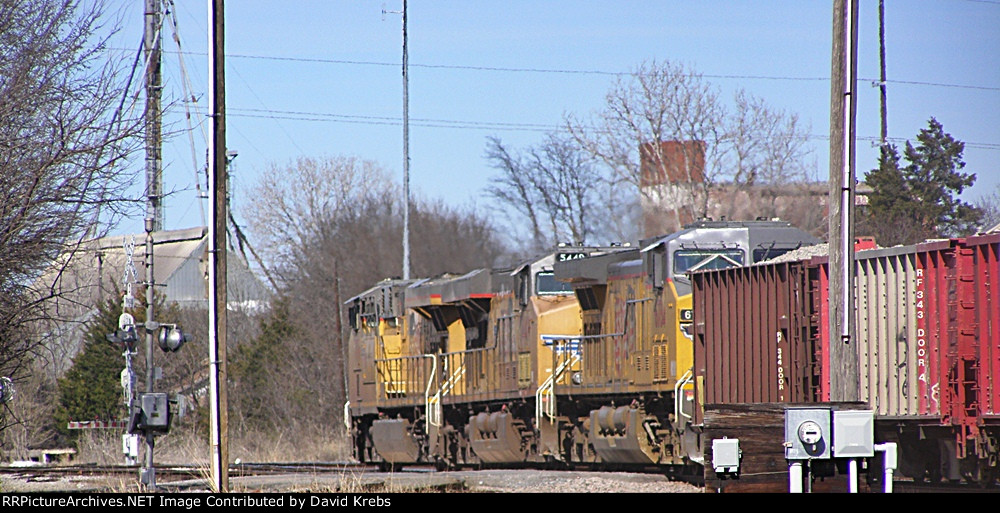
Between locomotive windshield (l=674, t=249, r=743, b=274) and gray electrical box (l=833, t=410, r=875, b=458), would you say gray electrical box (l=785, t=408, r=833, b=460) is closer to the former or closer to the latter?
gray electrical box (l=833, t=410, r=875, b=458)

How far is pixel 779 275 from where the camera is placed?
616 inches

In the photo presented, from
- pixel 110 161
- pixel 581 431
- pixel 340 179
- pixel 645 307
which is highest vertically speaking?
pixel 340 179

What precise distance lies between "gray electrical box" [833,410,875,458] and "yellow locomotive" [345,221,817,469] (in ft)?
26.5

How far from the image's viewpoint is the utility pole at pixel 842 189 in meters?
13.3

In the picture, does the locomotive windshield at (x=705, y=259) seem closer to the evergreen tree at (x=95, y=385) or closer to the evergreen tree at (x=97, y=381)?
the evergreen tree at (x=97, y=381)

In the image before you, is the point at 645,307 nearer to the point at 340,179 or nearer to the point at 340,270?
the point at 340,270

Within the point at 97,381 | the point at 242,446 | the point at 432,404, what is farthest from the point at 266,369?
the point at 432,404

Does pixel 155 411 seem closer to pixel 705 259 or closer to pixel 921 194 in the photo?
pixel 705 259

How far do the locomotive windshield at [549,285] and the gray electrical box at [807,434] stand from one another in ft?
43.6

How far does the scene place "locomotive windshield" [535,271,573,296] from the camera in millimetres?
21719

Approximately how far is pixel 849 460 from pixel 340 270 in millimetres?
42738

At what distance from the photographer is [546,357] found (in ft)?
69.3

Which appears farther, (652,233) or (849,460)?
Answer: (652,233)
